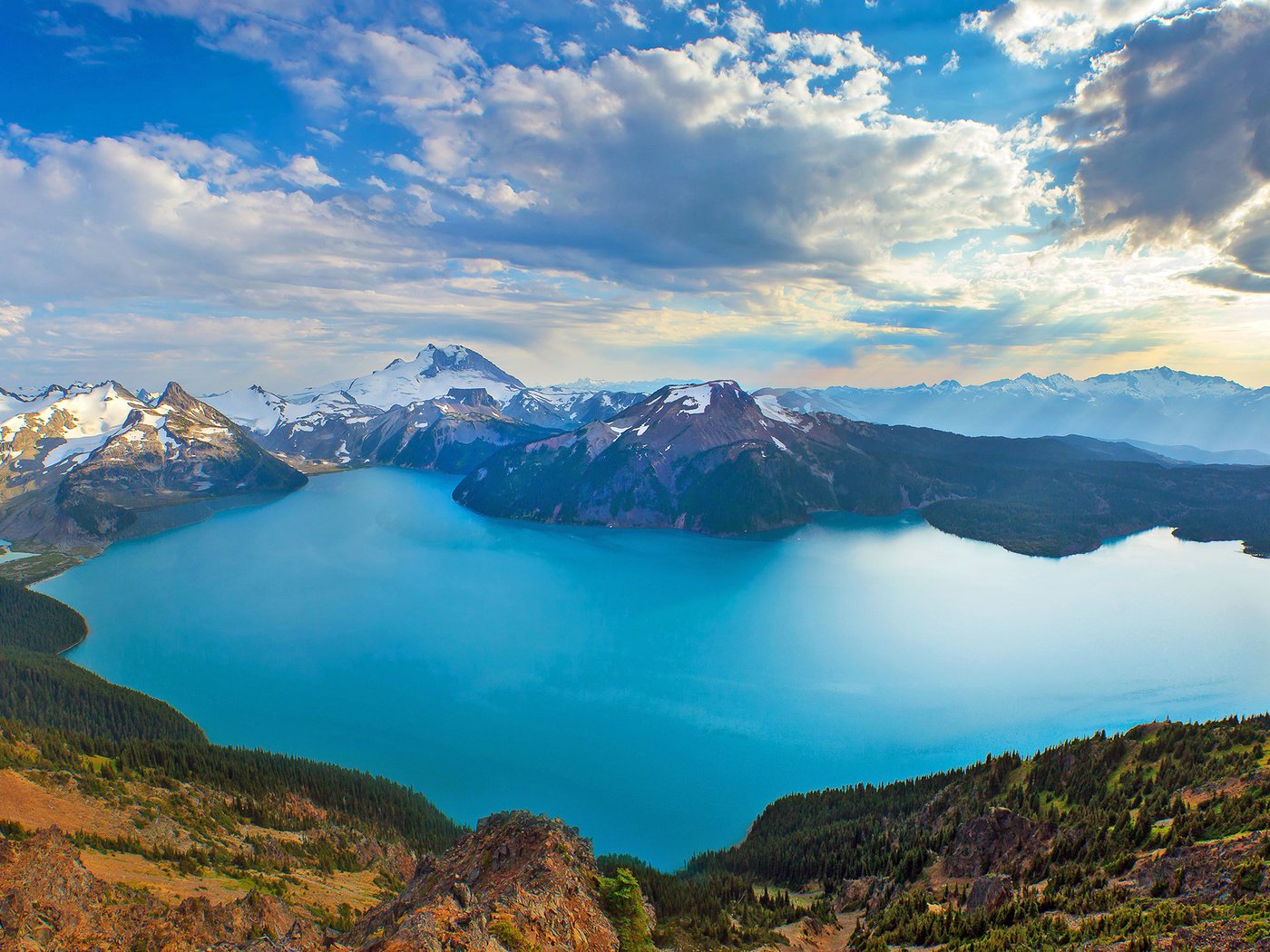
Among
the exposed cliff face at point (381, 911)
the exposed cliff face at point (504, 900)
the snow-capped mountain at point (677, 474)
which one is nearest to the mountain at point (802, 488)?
the snow-capped mountain at point (677, 474)

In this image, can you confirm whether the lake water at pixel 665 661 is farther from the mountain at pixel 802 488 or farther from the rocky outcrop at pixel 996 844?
the mountain at pixel 802 488

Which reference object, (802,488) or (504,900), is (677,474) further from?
(504,900)

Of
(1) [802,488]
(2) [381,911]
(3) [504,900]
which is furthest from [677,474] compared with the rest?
(3) [504,900]

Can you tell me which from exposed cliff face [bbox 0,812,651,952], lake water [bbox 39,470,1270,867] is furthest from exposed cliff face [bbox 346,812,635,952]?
lake water [bbox 39,470,1270,867]

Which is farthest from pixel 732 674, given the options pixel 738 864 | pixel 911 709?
pixel 738 864

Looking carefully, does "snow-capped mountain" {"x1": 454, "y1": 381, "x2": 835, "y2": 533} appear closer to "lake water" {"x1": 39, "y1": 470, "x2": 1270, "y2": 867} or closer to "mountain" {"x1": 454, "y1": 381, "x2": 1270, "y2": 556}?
"mountain" {"x1": 454, "y1": 381, "x2": 1270, "y2": 556}
